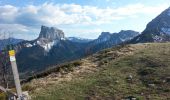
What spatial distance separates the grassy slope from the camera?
39.1m

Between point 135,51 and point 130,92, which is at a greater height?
point 135,51

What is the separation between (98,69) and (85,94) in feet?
39.7

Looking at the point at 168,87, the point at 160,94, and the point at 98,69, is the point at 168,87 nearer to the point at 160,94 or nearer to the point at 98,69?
the point at 160,94

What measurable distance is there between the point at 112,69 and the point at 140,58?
5.89 m

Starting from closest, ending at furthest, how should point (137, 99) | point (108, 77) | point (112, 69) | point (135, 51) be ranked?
point (137, 99) → point (108, 77) → point (112, 69) → point (135, 51)

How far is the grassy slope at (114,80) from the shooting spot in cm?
3912

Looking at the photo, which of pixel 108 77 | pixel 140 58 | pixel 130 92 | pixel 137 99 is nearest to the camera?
pixel 137 99

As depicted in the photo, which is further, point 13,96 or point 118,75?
point 118,75

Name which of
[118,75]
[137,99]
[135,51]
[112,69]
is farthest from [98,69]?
[137,99]

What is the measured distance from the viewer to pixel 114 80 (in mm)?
44312

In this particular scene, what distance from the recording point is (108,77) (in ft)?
151

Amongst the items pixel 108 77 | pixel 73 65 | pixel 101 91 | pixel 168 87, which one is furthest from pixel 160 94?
pixel 73 65

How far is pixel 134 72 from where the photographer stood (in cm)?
4747

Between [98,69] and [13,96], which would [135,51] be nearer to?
[98,69]
